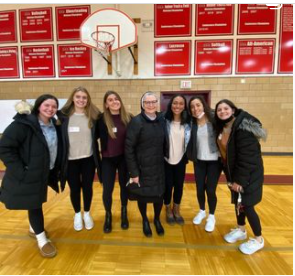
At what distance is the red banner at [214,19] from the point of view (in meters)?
4.92

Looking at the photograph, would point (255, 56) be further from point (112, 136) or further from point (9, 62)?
point (9, 62)

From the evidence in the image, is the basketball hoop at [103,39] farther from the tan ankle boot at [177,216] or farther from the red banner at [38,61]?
the tan ankle boot at [177,216]

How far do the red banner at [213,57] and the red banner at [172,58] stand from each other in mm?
251

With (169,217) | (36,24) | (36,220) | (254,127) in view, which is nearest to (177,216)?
(169,217)

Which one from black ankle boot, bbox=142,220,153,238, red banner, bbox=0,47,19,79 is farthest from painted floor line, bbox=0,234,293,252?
red banner, bbox=0,47,19,79

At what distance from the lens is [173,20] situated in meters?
5.04

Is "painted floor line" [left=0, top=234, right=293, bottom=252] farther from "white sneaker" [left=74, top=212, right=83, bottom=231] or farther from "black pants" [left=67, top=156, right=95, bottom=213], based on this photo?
"black pants" [left=67, top=156, right=95, bottom=213]

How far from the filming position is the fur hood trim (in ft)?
5.23

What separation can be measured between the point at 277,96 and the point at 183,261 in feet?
16.8

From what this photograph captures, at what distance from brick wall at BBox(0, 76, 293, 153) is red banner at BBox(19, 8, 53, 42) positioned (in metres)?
1.14

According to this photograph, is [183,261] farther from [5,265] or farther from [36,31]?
[36,31]

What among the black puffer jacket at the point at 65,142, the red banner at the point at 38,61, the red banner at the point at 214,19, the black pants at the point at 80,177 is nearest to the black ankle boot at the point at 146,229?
the black pants at the point at 80,177

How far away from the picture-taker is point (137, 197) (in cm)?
196

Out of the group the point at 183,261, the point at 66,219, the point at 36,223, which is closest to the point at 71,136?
the point at 36,223
